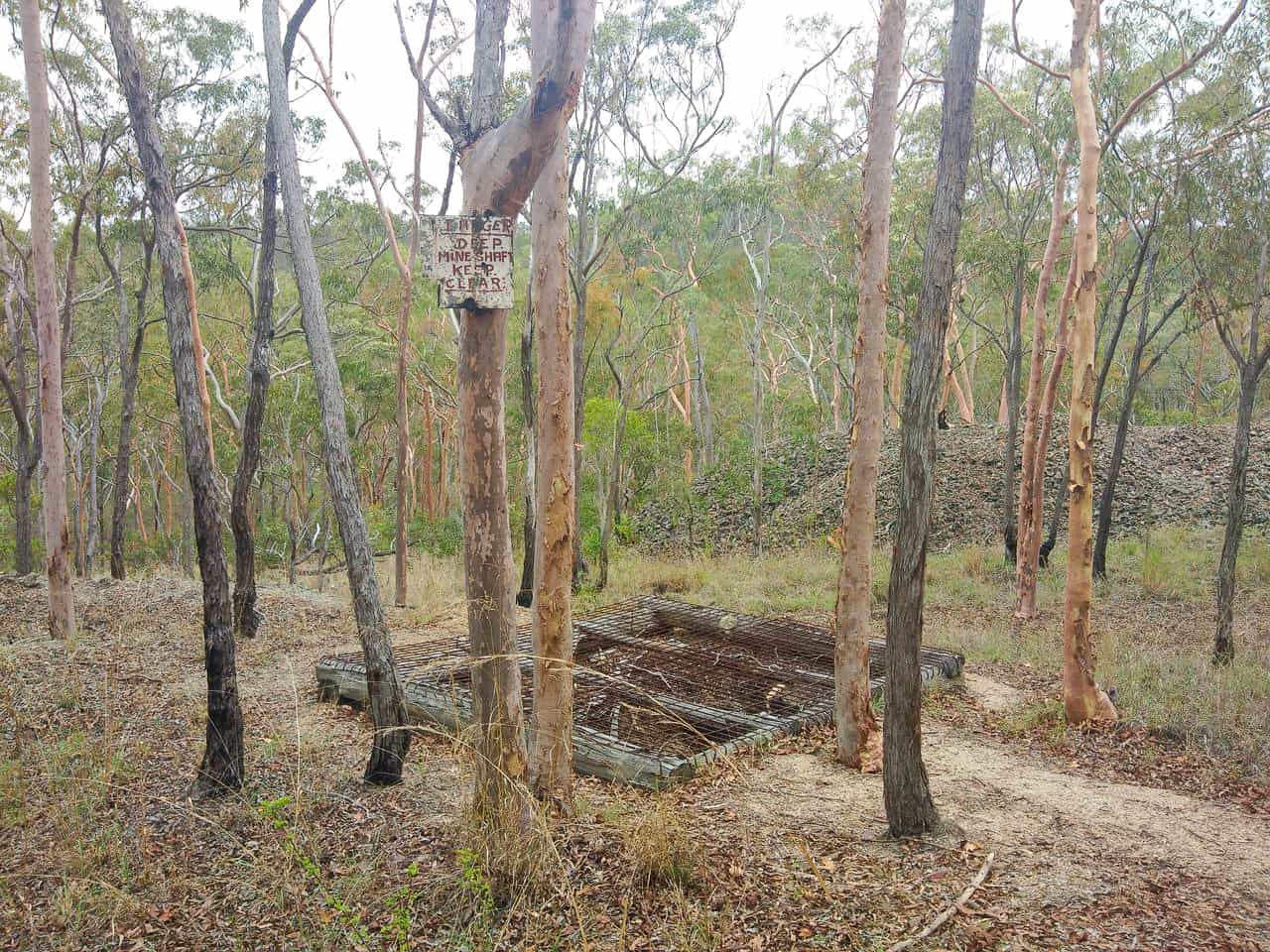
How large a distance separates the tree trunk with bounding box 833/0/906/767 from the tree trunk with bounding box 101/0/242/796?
338 cm

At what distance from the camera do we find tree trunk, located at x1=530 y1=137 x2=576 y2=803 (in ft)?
13.8

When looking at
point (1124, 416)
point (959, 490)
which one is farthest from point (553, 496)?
point (959, 490)

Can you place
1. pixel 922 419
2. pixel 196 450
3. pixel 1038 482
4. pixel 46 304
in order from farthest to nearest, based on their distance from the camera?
pixel 1038 482, pixel 46 304, pixel 196 450, pixel 922 419

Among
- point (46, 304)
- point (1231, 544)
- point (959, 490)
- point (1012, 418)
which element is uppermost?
point (46, 304)

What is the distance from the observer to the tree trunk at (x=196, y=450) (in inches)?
179

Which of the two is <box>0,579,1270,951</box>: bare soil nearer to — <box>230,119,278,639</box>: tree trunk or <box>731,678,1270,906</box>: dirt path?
<box>731,678,1270,906</box>: dirt path

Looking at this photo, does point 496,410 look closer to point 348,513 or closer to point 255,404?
point 348,513

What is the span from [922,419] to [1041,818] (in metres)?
2.12


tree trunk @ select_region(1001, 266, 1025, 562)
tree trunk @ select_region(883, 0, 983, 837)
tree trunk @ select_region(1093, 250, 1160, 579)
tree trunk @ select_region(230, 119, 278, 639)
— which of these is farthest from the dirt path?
tree trunk @ select_region(1001, 266, 1025, 562)

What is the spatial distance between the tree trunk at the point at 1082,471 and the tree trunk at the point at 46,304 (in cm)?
835

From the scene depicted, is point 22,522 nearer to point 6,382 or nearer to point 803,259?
point 6,382

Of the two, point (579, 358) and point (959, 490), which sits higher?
point (579, 358)

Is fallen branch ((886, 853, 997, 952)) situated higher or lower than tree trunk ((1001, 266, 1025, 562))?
lower

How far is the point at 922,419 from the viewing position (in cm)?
380
